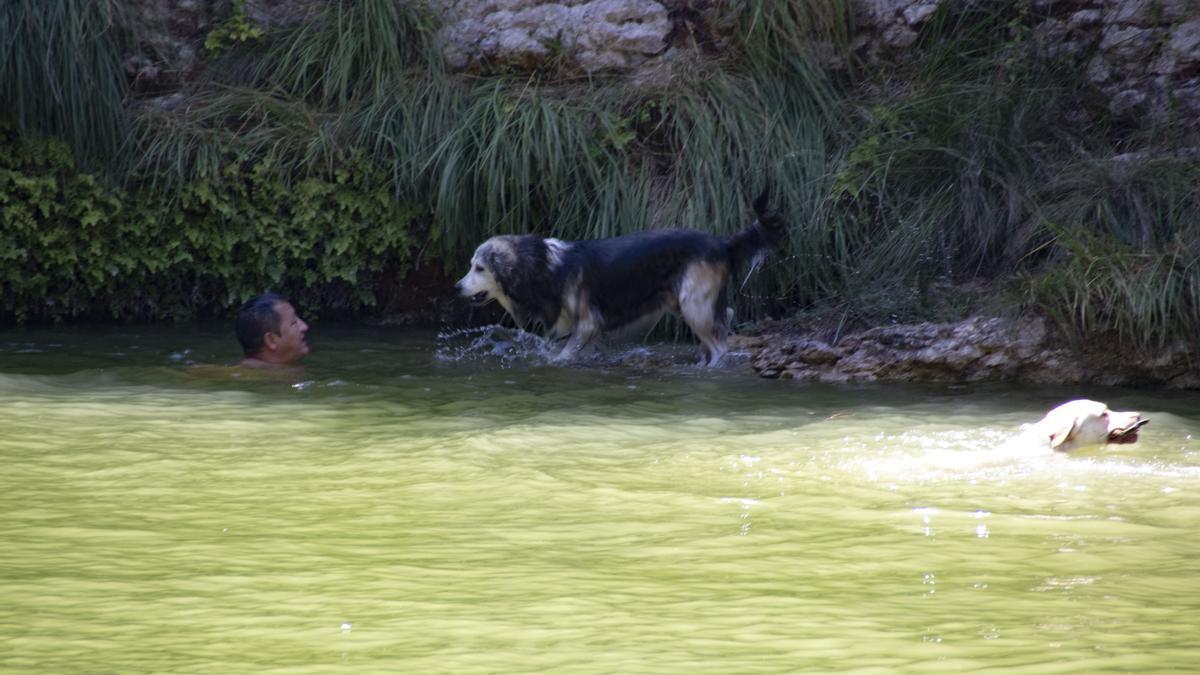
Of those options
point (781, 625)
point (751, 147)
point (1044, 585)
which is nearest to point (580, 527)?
point (781, 625)

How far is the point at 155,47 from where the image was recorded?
991 centimetres

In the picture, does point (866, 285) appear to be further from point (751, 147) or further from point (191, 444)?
point (191, 444)

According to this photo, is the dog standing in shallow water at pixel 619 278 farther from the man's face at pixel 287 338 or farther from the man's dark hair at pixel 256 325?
the man's dark hair at pixel 256 325

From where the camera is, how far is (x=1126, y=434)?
5.33 metres

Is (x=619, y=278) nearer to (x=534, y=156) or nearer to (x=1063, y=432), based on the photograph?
(x=534, y=156)

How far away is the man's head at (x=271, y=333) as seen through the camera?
7.71 metres

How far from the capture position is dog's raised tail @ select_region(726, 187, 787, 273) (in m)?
8.06

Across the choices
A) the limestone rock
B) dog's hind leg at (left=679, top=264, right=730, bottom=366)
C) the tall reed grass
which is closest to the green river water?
dog's hind leg at (left=679, top=264, right=730, bottom=366)

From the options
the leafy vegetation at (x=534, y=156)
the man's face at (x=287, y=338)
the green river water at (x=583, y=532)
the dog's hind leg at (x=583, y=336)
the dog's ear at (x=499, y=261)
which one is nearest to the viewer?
the green river water at (x=583, y=532)

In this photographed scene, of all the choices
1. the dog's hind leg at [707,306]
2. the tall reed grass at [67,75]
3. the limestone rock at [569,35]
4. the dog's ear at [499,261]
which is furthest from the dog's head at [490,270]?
the tall reed grass at [67,75]

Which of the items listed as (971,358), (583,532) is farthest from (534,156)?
(583,532)

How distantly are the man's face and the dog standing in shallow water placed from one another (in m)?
1.15

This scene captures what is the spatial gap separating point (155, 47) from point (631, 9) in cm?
356

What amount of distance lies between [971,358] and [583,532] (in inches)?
155
